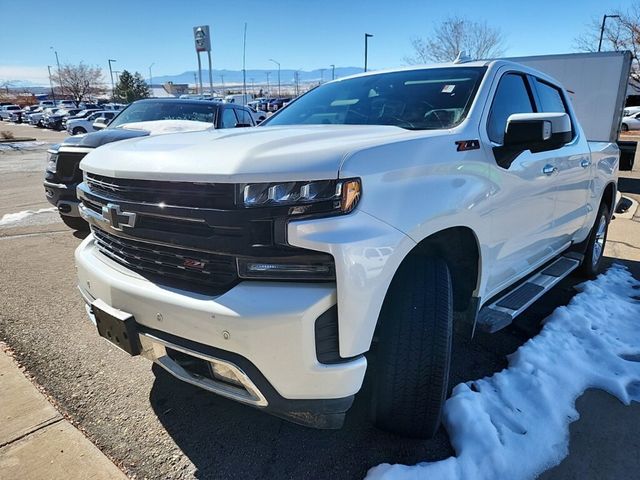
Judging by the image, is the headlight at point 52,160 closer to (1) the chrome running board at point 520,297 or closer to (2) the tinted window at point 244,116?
(2) the tinted window at point 244,116

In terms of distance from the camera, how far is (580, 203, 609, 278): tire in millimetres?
4902

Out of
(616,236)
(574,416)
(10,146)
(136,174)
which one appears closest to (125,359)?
(136,174)

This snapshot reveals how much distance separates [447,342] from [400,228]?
0.61m

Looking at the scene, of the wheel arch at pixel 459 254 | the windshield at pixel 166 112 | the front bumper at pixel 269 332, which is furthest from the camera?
the windshield at pixel 166 112

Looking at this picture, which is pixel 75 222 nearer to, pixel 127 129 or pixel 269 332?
pixel 127 129

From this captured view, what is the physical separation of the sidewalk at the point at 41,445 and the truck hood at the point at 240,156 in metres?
1.32

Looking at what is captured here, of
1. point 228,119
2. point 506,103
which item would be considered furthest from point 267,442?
point 228,119

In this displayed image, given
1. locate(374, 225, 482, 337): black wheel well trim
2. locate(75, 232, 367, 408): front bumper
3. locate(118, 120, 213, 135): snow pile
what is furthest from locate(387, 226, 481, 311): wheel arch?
locate(118, 120, 213, 135): snow pile

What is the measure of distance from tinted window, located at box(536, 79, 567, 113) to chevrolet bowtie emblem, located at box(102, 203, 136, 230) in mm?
3144

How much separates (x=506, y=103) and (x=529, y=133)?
2.02 ft

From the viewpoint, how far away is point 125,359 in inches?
125

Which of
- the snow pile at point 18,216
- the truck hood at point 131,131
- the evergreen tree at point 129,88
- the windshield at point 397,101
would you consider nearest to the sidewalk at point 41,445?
the windshield at point 397,101

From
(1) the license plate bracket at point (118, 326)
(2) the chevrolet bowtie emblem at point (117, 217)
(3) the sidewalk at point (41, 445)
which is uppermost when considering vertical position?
(2) the chevrolet bowtie emblem at point (117, 217)

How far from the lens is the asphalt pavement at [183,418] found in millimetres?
2262
